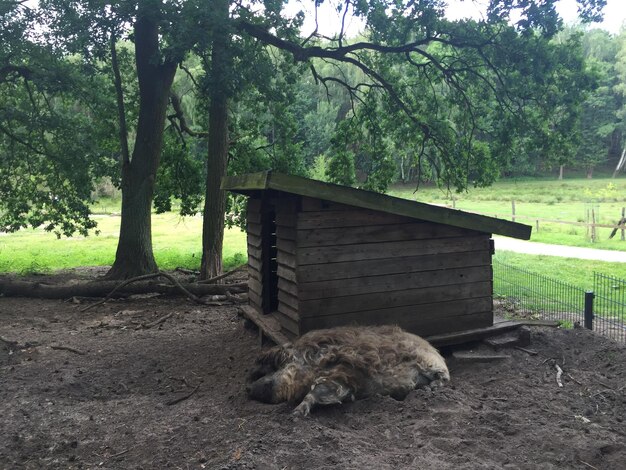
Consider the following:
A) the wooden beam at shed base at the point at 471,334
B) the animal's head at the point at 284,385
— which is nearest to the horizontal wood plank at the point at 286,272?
the animal's head at the point at 284,385

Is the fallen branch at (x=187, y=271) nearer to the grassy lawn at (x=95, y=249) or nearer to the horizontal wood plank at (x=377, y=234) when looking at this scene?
the grassy lawn at (x=95, y=249)

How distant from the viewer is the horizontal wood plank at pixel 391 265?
21.6 ft

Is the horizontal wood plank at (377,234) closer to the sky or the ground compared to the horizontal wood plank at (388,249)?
closer to the sky

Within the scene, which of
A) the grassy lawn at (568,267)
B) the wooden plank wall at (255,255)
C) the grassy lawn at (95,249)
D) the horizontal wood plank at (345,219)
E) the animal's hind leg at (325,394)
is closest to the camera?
the animal's hind leg at (325,394)

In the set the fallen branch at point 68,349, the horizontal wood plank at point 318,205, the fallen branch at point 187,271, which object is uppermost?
the horizontal wood plank at point 318,205

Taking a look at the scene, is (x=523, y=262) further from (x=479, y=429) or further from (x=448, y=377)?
(x=479, y=429)

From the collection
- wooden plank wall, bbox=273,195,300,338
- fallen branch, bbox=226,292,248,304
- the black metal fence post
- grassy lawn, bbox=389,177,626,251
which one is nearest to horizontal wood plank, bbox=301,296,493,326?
wooden plank wall, bbox=273,195,300,338

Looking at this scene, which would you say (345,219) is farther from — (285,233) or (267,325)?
(267,325)

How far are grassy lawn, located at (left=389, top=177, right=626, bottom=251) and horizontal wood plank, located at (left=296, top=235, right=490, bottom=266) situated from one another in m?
8.18

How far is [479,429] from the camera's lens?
4777 millimetres

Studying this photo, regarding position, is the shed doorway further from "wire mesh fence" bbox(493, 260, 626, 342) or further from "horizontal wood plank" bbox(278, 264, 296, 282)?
"wire mesh fence" bbox(493, 260, 626, 342)

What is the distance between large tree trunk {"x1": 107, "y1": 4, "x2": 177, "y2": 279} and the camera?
13.0 m

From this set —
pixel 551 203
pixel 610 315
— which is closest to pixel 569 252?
pixel 610 315

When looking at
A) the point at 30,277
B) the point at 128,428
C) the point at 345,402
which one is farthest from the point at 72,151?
the point at 345,402
